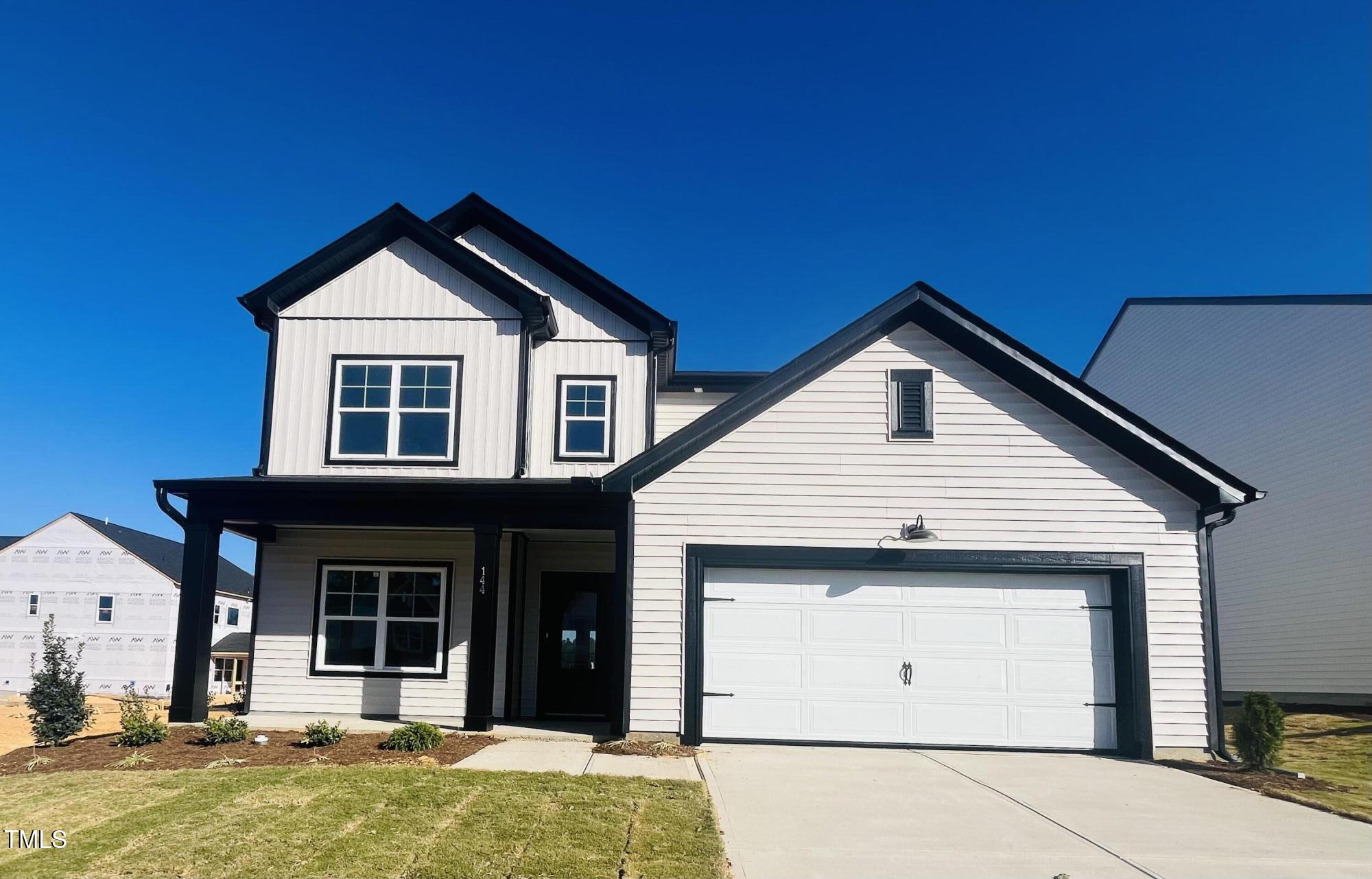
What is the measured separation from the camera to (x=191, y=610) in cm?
1248

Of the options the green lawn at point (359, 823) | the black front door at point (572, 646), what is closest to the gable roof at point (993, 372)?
the black front door at point (572, 646)

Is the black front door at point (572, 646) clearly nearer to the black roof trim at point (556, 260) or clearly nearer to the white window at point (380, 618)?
the white window at point (380, 618)

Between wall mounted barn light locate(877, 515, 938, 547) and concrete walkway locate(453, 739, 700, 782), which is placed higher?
wall mounted barn light locate(877, 515, 938, 547)

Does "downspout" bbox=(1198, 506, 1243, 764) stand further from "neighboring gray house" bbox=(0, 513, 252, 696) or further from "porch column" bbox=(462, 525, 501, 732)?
"neighboring gray house" bbox=(0, 513, 252, 696)

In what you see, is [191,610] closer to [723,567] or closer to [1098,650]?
[723,567]

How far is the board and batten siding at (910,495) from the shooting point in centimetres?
1205

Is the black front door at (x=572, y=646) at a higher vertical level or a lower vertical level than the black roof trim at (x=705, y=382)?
lower

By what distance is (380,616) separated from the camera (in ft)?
47.9

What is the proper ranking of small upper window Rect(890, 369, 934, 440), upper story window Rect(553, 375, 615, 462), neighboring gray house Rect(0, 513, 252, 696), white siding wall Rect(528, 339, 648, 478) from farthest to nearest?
1. neighboring gray house Rect(0, 513, 252, 696)
2. upper story window Rect(553, 375, 615, 462)
3. white siding wall Rect(528, 339, 648, 478)
4. small upper window Rect(890, 369, 934, 440)

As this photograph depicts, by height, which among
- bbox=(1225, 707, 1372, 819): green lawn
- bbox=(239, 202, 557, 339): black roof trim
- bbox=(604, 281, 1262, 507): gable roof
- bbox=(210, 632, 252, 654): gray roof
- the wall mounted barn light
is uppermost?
bbox=(239, 202, 557, 339): black roof trim

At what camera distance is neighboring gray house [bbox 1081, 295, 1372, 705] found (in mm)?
19312

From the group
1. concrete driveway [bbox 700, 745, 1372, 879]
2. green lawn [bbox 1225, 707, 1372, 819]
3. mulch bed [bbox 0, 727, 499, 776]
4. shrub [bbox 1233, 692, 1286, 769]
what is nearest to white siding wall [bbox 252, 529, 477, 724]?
mulch bed [bbox 0, 727, 499, 776]

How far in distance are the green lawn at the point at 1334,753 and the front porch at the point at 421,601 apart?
7724 millimetres

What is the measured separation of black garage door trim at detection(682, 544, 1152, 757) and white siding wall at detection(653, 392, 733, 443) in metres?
4.21
